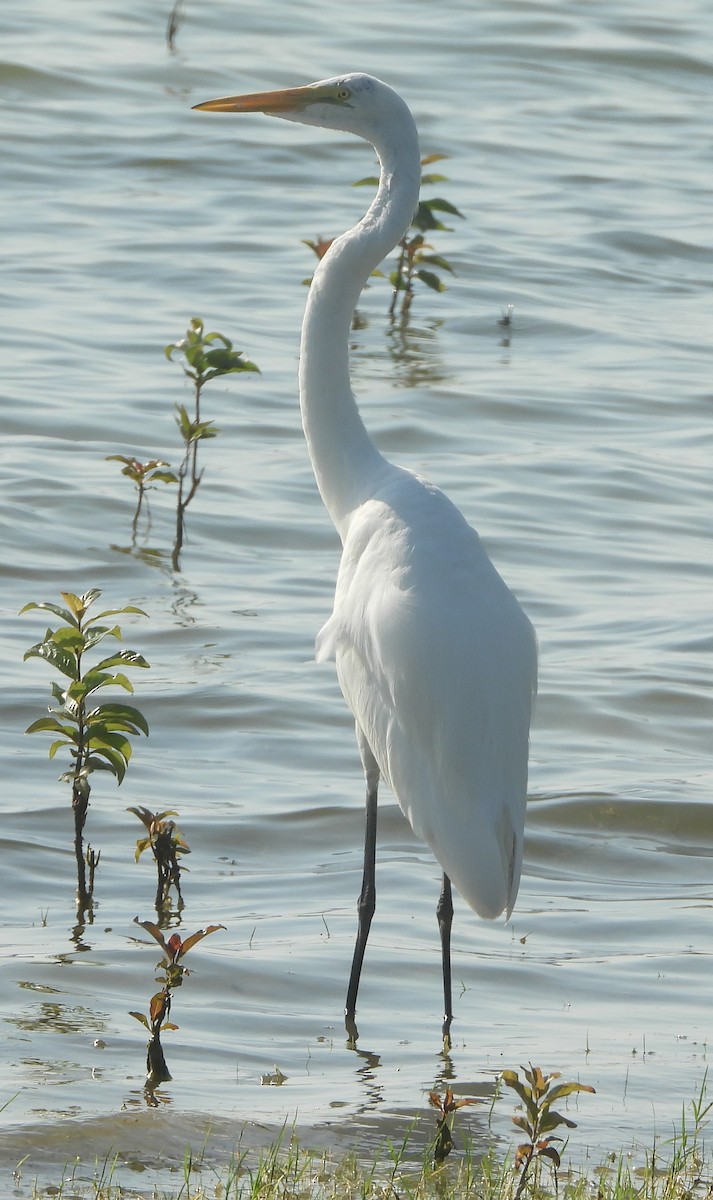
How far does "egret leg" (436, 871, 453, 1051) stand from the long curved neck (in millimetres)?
1105

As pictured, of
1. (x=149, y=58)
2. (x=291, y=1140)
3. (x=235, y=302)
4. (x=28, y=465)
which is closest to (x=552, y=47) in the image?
(x=149, y=58)

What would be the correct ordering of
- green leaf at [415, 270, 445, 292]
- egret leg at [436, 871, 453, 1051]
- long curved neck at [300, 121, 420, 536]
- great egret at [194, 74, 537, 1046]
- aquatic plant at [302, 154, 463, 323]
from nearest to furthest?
great egret at [194, 74, 537, 1046]
egret leg at [436, 871, 453, 1051]
long curved neck at [300, 121, 420, 536]
aquatic plant at [302, 154, 463, 323]
green leaf at [415, 270, 445, 292]

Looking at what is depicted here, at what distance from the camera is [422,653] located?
443 centimetres

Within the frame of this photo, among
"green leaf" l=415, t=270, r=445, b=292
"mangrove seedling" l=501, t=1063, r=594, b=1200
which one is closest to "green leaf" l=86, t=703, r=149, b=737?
"mangrove seedling" l=501, t=1063, r=594, b=1200

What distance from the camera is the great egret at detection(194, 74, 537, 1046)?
443cm

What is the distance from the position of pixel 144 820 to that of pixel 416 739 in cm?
94

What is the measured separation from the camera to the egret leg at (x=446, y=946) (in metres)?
4.66

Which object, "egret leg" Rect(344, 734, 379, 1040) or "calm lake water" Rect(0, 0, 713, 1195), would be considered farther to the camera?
"egret leg" Rect(344, 734, 379, 1040)

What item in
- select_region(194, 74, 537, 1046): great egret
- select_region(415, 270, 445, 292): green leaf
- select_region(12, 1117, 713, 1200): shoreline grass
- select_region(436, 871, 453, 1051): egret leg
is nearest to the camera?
select_region(12, 1117, 713, 1200): shoreline grass

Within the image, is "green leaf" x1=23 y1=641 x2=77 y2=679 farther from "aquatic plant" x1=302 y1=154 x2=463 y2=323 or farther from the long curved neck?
"aquatic plant" x1=302 y1=154 x2=463 y2=323

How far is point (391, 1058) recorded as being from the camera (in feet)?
14.9

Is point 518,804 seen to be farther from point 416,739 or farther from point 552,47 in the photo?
point 552,47

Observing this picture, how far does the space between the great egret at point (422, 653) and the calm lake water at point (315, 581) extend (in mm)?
528

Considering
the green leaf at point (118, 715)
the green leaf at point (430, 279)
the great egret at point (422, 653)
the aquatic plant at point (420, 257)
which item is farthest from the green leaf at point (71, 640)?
the green leaf at point (430, 279)
